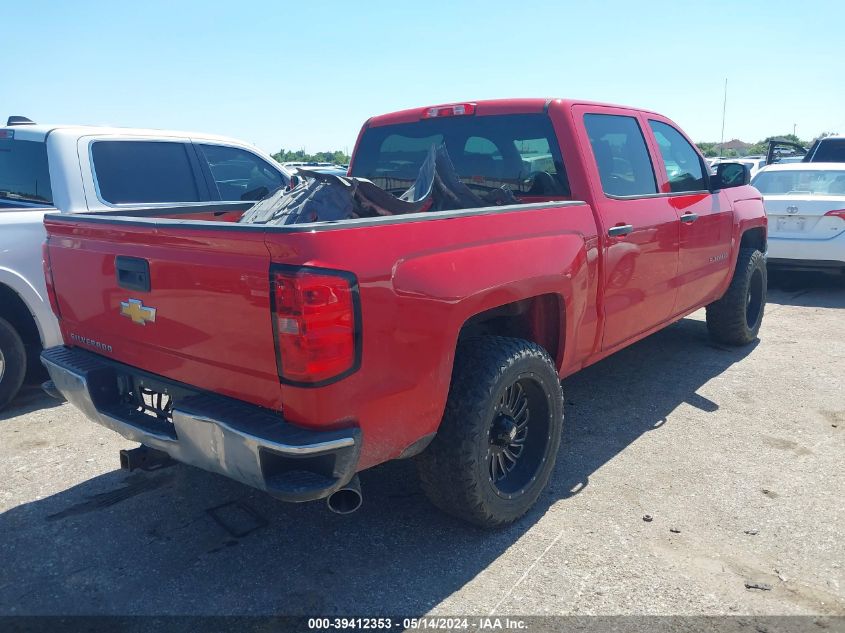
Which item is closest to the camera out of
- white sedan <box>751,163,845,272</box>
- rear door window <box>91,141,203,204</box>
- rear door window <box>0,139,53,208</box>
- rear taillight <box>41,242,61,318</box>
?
rear taillight <box>41,242,61,318</box>

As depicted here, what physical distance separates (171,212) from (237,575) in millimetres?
2095

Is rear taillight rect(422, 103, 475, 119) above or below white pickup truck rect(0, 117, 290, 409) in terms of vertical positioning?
above

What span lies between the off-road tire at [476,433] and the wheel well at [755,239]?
3.70 metres

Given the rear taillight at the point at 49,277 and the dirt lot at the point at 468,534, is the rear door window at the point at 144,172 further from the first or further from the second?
the rear taillight at the point at 49,277

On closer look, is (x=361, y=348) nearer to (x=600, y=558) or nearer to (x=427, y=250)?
(x=427, y=250)

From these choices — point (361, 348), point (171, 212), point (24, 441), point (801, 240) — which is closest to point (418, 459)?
point (361, 348)

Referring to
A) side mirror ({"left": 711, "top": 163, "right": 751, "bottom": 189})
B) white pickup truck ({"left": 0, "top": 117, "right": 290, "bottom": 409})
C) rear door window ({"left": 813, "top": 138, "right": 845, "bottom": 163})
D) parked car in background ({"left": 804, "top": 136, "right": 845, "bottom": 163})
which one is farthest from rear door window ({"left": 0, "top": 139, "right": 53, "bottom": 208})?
rear door window ({"left": 813, "top": 138, "right": 845, "bottom": 163})

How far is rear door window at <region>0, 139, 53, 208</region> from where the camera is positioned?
190 inches

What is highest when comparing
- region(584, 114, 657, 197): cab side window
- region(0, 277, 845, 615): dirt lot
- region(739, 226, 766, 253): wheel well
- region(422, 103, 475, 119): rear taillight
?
region(422, 103, 475, 119): rear taillight

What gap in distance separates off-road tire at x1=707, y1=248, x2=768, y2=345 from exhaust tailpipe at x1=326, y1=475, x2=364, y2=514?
435 centimetres

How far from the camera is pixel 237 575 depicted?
2852 mm

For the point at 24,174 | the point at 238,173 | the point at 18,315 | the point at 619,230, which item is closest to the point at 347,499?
the point at 619,230

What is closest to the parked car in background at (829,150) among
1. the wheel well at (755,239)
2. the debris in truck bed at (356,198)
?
the wheel well at (755,239)

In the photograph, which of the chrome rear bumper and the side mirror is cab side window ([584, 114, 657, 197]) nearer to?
the side mirror
